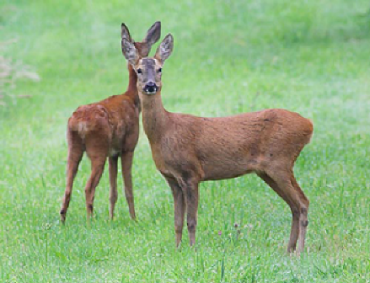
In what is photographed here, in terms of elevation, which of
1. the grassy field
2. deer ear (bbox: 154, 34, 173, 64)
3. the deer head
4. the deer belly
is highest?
deer ear (bbox: 154, 34, 173, 64)

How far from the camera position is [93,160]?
7.61 meters

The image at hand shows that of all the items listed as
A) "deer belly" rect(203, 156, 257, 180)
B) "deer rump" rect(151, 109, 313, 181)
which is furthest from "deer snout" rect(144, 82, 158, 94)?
"deer belly" rect(203, 156, 257, 180)

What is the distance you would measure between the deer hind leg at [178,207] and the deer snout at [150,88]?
823 millimetres

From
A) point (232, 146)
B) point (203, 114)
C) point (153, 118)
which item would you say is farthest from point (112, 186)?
point (203, 114)

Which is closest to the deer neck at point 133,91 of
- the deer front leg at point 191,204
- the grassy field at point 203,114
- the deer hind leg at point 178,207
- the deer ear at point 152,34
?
the deer ear at point 152,34

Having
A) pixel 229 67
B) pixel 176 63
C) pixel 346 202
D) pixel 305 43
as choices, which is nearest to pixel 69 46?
pixel 176 63

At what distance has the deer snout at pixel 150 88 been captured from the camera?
6316 millimetres

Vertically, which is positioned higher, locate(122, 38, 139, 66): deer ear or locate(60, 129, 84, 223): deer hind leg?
locate(122, 38, 139, 66): deer ear

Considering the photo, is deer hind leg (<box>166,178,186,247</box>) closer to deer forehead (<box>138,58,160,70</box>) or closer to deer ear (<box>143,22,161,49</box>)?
deer forehead (<box>138,58,160,70</box>)

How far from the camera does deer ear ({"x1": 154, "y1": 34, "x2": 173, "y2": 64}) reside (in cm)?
682

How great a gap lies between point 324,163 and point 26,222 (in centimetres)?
367

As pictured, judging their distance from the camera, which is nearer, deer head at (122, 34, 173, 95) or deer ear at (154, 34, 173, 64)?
deer head at (122, 34, 173, 95)

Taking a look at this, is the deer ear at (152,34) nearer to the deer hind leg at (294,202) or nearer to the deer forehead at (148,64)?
the deer forehead at (148,64)

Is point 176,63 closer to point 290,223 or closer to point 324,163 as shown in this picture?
point 324,163
